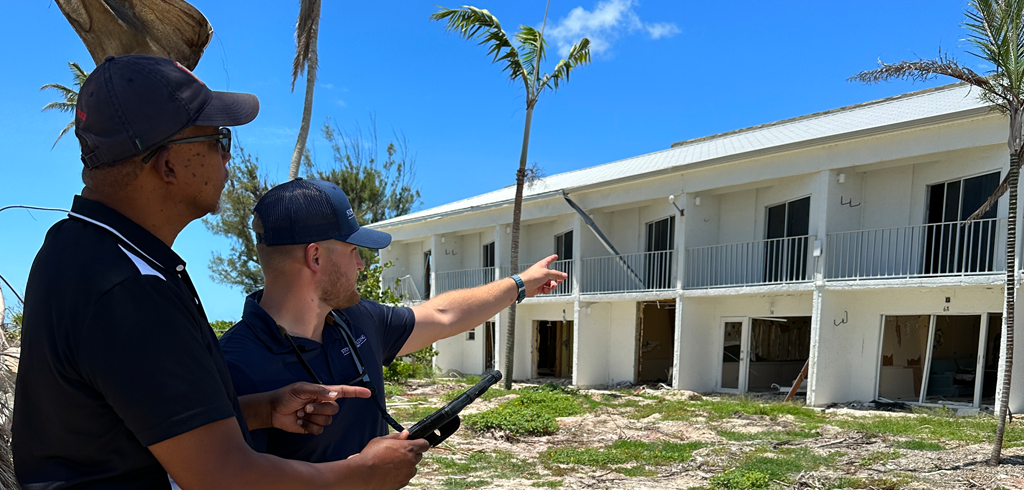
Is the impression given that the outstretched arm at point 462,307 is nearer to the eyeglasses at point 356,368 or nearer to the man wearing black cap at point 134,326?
the eyeglasses at point 356,368

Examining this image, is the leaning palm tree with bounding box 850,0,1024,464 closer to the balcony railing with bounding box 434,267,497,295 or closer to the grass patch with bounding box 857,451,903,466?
the grass patch with bounding box 857,451,903,466

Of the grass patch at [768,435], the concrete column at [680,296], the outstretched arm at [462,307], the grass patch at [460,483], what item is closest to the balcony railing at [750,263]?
the concrete column at [680,296]

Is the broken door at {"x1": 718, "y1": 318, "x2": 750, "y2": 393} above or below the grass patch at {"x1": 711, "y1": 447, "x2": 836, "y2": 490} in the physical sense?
below

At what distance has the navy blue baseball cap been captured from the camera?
216cm

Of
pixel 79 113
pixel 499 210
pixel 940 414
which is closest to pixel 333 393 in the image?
pixel 79 113

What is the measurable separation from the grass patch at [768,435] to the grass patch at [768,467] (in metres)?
0.95

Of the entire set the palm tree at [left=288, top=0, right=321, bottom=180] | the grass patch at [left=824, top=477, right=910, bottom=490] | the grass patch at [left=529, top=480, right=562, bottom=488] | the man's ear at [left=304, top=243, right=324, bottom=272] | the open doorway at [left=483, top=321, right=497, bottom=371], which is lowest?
the open doorway at [left=483, top=321, right=497, bottom=371]

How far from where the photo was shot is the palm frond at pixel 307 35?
14219 mm

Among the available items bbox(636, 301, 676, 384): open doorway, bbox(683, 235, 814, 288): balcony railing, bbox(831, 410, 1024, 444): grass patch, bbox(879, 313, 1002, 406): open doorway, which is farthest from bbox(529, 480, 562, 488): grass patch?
bbox(636, 301, 676, 384): open doorway

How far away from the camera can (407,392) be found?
18.2 meters

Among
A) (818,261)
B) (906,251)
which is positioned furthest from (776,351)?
(906,251)

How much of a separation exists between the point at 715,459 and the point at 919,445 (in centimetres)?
286

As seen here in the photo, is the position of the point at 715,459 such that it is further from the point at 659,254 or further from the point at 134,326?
the point at 659,254

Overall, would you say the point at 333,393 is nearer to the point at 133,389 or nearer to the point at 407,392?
the point at 133,389
